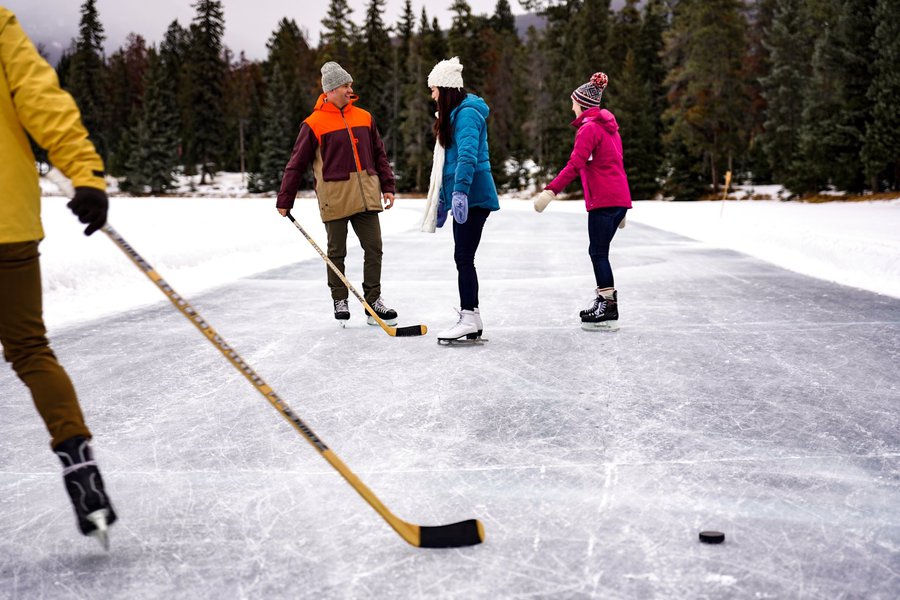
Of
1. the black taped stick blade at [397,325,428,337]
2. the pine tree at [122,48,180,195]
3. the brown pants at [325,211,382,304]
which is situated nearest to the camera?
the black taped stick blade at [397,325,428,337]

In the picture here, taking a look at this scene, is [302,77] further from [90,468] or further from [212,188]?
[90,468]

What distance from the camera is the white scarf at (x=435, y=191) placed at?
591 cm

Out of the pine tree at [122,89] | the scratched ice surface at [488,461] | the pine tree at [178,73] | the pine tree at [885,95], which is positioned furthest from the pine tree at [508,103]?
the scratched ice surface at [488,461]

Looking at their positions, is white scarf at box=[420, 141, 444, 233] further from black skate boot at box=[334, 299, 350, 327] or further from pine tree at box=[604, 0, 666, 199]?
pine tree at box=[604, 0, 666, 199]

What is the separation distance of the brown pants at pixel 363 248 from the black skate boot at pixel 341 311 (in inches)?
1.8

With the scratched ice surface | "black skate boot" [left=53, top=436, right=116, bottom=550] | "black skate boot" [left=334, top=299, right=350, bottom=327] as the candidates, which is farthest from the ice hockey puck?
"black skate boot" [left=334, top=299, right=350, bottom=327]

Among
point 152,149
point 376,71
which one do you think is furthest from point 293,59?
point 152,149

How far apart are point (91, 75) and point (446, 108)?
101368mm

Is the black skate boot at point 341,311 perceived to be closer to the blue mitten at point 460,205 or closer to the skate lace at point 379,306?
the skate lace at point 379,306

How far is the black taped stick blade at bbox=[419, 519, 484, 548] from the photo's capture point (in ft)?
8.70

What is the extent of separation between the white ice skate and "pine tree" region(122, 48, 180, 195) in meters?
75.6

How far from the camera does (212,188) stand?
265 feet

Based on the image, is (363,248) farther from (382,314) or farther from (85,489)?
(85,489)

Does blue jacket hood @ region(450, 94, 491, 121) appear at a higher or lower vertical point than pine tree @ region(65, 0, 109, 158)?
lower
